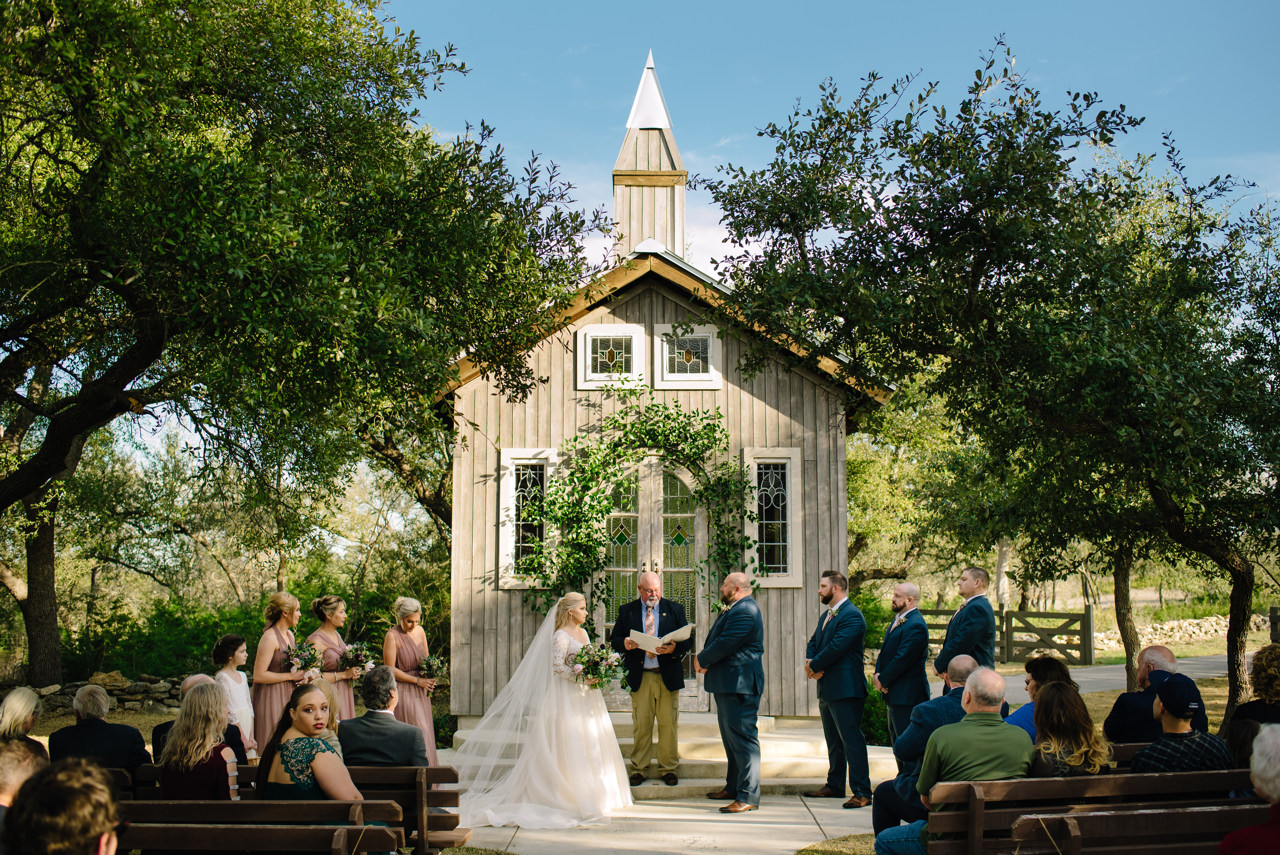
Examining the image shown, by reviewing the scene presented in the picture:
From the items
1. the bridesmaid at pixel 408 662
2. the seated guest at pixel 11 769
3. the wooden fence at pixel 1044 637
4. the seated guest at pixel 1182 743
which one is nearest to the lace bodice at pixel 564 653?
the bridesmaid at pixel 408 662

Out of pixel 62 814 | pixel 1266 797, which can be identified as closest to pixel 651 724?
pixel 1266 797

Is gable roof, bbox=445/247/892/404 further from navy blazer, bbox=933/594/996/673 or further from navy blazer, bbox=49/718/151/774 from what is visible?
navy blazer, bbox=49/718/151/774

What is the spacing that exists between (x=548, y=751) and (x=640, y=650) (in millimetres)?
1473

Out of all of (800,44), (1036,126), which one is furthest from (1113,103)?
(800,44)

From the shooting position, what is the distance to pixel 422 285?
830 cm

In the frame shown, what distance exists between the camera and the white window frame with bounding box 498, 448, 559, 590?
11.1 metres

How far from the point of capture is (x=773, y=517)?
11.3 meters

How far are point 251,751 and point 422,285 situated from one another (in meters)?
4.01

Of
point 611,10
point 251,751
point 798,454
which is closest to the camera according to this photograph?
point 251,751

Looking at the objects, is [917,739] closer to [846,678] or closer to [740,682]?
[846,678]

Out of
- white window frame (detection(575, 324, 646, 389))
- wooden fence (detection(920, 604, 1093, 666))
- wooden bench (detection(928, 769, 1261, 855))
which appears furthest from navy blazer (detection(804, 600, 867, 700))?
wooden fence (detection(920, 604, 1093, 666))

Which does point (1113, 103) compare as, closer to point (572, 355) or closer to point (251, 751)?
point (572, 355)

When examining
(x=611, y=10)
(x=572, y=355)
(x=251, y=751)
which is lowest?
(x=251, y=751)

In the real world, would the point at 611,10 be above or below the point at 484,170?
above
